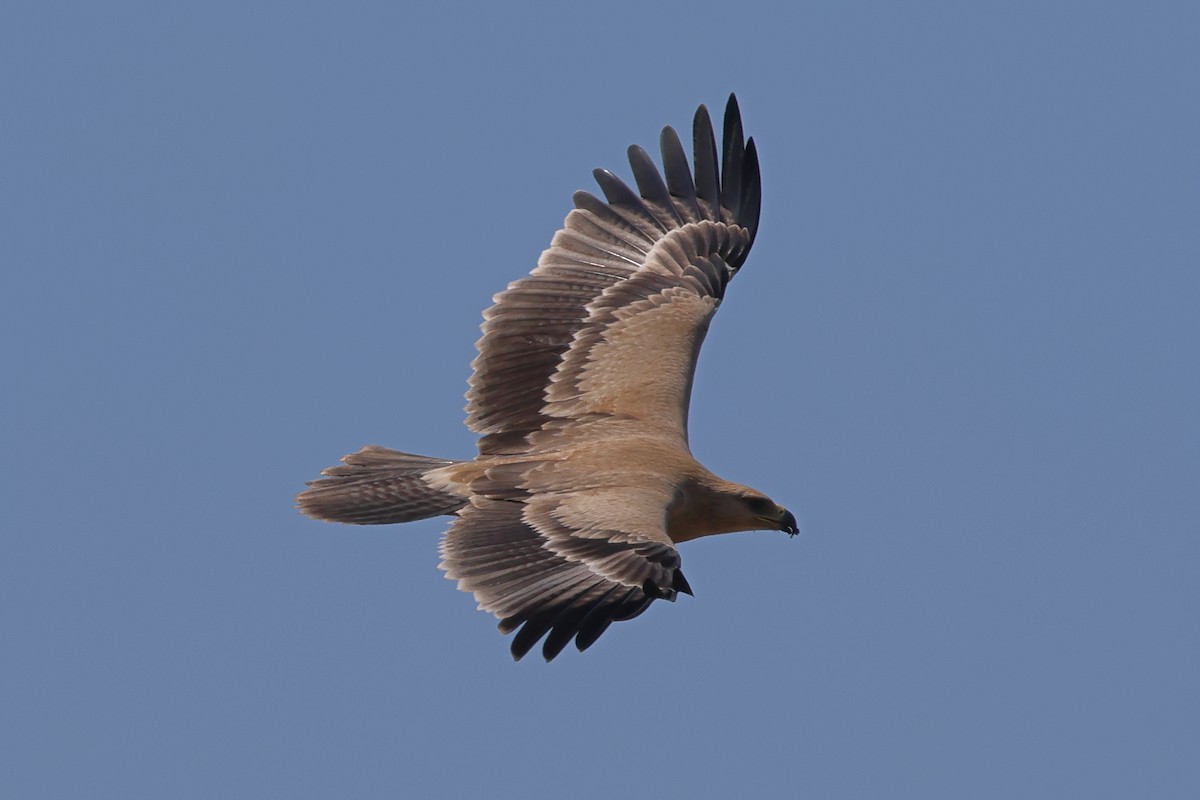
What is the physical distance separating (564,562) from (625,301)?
3.07 metres

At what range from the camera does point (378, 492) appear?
10375 mm

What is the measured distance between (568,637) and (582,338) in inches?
127

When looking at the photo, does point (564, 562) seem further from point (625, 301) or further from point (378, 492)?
point (625, 301)

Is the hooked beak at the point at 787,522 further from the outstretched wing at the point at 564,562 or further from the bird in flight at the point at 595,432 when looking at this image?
the outstretched wing at the point at 564,562

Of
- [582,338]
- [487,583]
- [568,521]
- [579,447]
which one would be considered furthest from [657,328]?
[487,583]

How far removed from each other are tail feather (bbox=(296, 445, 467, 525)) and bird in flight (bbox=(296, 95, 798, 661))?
0.01m

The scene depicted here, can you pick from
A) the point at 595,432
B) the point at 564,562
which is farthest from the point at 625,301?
the point at 564,562

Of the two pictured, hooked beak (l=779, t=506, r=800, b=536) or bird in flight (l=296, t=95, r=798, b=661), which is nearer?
bird in flight (l=296, t=95, r=798, b=661)

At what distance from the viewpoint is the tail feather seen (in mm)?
10094

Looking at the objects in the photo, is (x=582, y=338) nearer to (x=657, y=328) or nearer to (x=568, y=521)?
(x=657, y=328)

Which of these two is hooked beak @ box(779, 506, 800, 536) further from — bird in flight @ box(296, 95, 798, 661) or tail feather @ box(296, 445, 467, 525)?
tail feather @ box(296, 445, 467, 525)

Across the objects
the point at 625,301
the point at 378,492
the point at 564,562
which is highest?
the point at 625,301

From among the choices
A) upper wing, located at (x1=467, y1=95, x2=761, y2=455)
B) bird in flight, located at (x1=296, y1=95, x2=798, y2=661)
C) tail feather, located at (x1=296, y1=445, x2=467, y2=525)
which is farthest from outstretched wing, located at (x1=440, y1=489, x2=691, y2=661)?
upper wing, located at (x1=467, y1=95, x2=761, y2=455)

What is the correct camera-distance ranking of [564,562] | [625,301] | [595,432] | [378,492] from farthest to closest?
[625,301]
[595,432]
[378,492]
[564,562]
